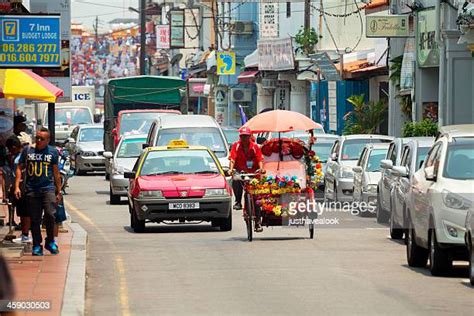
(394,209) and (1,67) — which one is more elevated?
(1,67)

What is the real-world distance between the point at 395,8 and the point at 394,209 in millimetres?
22371

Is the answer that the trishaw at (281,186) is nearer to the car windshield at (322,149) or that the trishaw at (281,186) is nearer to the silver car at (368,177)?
the silver car at (368,177)

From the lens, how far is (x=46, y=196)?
18.6m

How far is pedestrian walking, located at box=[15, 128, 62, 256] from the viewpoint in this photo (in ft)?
61.0

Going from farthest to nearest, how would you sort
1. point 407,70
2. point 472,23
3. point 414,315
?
point 407,70
point 472,23
point 414,315

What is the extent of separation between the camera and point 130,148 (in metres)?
36.2

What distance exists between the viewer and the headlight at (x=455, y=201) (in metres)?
16.2

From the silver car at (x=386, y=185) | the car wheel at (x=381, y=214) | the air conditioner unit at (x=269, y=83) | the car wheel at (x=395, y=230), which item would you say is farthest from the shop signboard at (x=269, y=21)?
the car wheel at (x=395, y=230)

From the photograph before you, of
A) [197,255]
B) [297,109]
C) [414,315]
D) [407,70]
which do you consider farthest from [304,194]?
[297,109]

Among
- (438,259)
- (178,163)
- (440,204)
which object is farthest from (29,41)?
(438,259)

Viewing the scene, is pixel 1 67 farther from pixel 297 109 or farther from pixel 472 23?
pixel 297 109

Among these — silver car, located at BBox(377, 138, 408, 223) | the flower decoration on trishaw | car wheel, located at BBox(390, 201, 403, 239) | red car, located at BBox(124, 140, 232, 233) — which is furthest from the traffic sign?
car wheel, located at BBox(390, 201, 403, 239)

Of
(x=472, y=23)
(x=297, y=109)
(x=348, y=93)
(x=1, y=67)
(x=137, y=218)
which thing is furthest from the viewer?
(x=297, y=109)

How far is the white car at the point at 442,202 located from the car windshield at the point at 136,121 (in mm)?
23909
